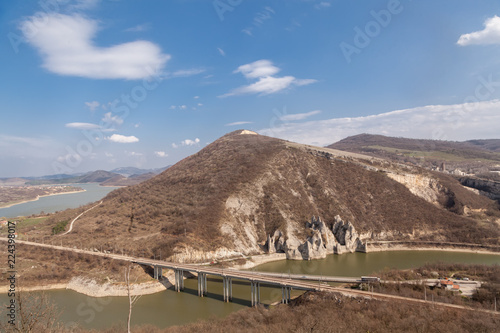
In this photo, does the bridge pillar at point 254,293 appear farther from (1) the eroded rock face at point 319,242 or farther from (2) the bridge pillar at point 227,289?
(1) the eroded rock face at point 319,242

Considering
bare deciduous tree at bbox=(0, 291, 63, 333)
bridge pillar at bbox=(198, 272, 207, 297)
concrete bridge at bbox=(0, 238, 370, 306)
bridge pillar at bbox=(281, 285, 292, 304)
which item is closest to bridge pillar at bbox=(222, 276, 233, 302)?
concrete bridge at bbox=(0, 238, 370, 306)

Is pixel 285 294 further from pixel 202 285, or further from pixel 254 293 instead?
pixel 202 285

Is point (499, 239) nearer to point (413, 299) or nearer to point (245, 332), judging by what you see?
point (413, 299)

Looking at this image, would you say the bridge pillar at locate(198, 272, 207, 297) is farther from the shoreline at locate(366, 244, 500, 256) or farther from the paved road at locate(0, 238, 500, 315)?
the shoreline at locate(366, 244, 500, 256)

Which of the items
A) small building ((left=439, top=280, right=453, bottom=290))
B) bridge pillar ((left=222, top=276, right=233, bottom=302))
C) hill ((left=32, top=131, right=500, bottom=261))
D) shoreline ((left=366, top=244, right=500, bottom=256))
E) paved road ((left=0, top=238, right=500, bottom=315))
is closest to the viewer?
paved road ((left=0, top=238, right=500, bottom=315))

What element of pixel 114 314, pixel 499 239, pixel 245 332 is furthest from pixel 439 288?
pixel 499 239

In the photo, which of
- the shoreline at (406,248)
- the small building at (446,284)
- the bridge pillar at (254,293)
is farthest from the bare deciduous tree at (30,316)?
the shoreline at (406,248)
